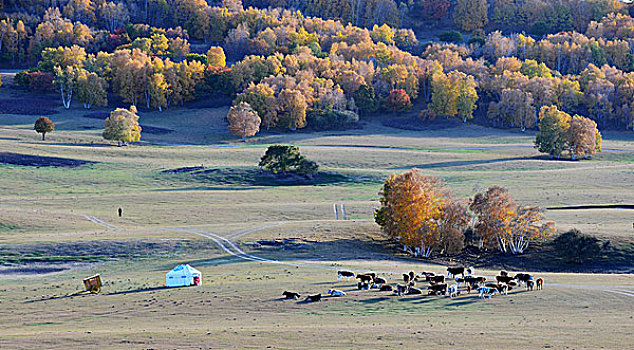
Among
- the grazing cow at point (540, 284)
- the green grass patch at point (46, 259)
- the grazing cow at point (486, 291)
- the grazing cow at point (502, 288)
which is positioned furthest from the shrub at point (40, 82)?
the grazing cow at point (540, 284)

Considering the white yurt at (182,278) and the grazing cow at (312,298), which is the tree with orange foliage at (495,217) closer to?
the grazing cow at (312,298)

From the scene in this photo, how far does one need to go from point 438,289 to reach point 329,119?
98.7 meters

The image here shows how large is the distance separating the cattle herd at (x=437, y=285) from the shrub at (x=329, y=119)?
304ft

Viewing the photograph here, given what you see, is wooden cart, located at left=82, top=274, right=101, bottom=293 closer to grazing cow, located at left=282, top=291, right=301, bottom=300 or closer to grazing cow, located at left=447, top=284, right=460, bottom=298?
grazing cow, located at left=282, top=291, right=301, bottom=300

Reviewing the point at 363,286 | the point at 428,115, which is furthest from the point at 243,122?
the point at 363,286

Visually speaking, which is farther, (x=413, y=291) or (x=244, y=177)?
(x=244, y=177)

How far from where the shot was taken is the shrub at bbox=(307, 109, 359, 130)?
131 m

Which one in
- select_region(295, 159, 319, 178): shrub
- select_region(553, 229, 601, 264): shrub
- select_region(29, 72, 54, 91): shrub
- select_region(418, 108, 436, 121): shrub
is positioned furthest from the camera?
select_region(29, 72, 54, 91): shrub

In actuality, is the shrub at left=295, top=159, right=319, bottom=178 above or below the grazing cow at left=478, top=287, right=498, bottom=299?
above

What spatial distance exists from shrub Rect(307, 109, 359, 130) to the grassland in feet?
58.6

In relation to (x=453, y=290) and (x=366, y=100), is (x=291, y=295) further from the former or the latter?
(x=366, y=100)

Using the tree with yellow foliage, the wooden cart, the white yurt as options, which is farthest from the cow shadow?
the tree with yellow foliage

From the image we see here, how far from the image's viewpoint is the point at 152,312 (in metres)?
31.5

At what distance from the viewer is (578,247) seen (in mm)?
49094
